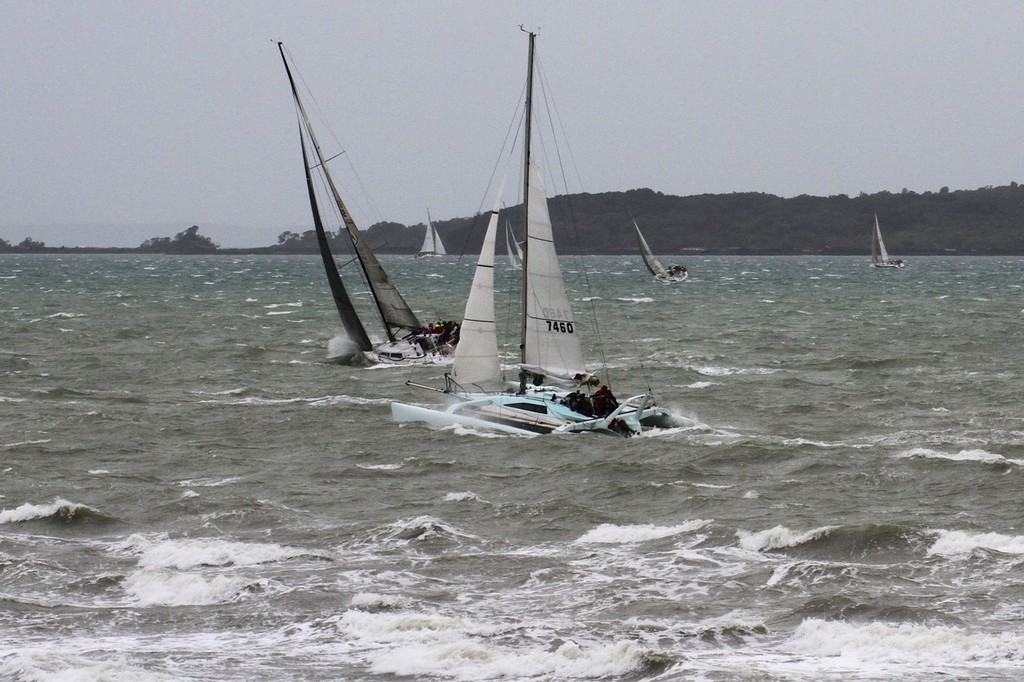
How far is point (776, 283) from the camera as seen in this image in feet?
427

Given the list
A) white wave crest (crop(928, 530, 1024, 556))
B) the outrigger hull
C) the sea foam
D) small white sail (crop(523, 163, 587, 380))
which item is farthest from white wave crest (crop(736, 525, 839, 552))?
small white sail (crop(523, 163, 587, 380))

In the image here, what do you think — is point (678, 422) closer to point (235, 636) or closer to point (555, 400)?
point (555, 400)

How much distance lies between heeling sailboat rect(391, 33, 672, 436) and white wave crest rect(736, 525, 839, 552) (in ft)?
32.5

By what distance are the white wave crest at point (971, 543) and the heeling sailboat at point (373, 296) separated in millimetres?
27758

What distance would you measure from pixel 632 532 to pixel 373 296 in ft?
95.4

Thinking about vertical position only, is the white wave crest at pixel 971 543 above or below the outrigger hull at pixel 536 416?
below

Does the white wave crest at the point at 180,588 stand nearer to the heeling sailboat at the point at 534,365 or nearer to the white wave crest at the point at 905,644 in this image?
the white wave crest at the point at 905,644

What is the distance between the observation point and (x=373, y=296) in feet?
164

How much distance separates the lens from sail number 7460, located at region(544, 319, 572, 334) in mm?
32469

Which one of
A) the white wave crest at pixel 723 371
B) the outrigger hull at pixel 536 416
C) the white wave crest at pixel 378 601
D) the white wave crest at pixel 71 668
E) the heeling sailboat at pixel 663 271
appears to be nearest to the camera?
the white wave crest at pixel 71 668

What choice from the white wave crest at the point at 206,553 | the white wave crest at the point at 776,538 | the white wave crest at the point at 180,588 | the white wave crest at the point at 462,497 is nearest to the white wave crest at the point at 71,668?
the white wave crest at the point at 180,588

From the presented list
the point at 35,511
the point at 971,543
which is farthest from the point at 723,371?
the point at 35,511

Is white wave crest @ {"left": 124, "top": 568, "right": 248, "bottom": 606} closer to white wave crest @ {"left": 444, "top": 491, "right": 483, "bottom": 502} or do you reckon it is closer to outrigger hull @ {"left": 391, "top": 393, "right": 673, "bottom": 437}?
white wave crest @ {"left": 444, "top": 491, "right": 483, "bottom": 502}

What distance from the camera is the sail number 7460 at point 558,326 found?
32.5 m
